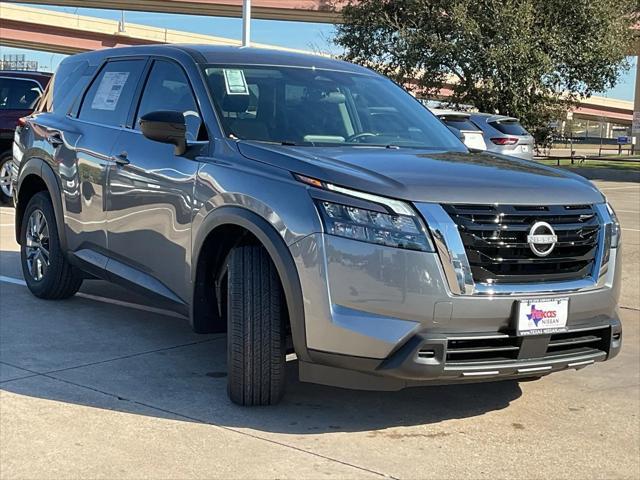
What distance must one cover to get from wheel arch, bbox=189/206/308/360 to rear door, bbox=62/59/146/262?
123cm

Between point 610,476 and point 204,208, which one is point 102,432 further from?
point 610,476

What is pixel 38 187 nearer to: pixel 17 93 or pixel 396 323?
pixel 396 323

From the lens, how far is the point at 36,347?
555 centimetres

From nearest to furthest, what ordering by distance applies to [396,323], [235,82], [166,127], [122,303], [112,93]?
1. [396,323]
2. [166,127]
3. [235,82]
4. [112,93]
5. [122,303]

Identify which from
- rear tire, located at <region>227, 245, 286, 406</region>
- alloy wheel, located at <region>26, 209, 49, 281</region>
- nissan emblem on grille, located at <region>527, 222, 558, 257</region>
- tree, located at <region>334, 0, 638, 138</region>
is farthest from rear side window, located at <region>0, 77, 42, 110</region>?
tree, located at <region>334, 0, 638, 138</region>

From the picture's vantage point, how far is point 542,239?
408 centimetres

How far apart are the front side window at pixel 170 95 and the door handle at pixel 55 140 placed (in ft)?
3.20

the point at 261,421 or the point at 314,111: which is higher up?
the point at 314,111

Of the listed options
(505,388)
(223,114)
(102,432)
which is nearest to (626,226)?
(505,388)

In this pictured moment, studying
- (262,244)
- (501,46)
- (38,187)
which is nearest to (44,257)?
(38,187)

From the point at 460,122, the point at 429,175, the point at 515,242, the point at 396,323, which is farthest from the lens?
the point at 460,122

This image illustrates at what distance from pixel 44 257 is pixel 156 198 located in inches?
80.0

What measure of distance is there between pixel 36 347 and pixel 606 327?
11.3 feet

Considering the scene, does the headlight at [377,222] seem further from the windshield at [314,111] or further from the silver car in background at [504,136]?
the silver car in background at [504,136]
